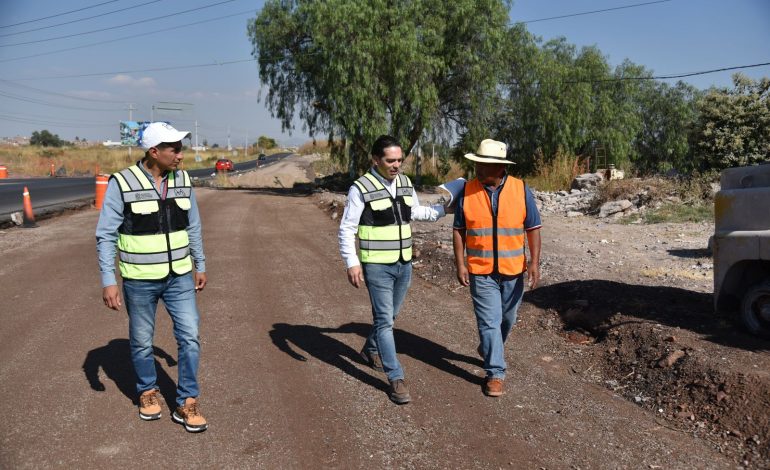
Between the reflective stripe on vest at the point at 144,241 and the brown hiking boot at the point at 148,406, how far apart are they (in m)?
0.82

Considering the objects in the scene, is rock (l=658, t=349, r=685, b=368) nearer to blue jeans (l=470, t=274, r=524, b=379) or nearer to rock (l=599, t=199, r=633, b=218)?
blue jeans (l=470, t=274, r=524, b=379)

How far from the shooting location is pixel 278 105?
29.0 metres

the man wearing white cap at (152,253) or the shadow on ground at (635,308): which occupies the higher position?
the man wearing white cap at (152,253)

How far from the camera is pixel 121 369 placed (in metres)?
5.30

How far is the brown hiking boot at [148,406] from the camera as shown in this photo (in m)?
4.29

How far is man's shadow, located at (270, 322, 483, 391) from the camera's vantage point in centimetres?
531

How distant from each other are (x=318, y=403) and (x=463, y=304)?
3.25 m

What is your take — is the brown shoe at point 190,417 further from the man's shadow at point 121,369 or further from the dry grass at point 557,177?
the dry grass at point 557,177

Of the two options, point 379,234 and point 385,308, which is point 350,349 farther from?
point 379,234

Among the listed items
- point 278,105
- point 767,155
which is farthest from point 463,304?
point 278,105

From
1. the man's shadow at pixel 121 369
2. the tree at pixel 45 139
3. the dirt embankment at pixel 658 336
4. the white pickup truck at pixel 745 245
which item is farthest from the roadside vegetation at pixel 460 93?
the tree at pixel 45 139

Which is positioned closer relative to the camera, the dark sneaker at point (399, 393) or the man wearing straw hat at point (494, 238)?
the dark sneaker at point (399, 393)

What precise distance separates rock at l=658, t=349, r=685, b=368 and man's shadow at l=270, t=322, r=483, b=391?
1.41 meters

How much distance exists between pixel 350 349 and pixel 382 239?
1.59m
